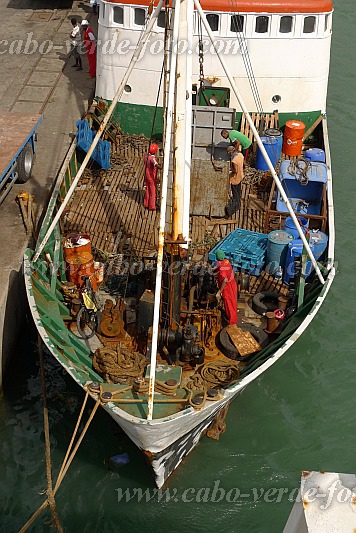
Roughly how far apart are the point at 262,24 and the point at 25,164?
6402 mm

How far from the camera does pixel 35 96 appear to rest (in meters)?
19.3

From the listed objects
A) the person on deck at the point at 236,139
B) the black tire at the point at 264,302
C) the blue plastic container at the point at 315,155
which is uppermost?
the person on deck at the point at 236,139

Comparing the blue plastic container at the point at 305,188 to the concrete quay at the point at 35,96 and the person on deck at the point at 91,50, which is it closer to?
the concrete quay at the point at 35,96

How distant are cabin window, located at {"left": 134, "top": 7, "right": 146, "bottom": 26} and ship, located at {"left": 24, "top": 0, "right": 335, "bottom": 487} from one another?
142 mm

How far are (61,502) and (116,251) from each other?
4924 mm

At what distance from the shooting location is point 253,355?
34.8 feet

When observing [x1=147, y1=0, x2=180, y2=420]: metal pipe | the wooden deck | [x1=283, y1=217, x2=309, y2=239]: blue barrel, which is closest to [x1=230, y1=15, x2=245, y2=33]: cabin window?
the wooden deck

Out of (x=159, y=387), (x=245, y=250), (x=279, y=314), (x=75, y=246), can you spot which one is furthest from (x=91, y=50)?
(x=159, y=387)

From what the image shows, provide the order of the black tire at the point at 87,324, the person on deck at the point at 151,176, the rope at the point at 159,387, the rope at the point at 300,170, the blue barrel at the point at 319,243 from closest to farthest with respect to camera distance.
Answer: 1. the rope at the point at 159,387
2. the black tire at the point at 87,324
3. the blue barrel at the point at 319,243
4. the person on deck at the point at 151,176
5. the rope at the point at 300,170

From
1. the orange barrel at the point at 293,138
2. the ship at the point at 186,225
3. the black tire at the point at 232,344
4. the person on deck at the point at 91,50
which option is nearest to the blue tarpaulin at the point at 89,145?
the ship at the point at 186,225

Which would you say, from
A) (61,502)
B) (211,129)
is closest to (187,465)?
(61,502)

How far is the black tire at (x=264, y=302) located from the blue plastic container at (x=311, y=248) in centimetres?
61

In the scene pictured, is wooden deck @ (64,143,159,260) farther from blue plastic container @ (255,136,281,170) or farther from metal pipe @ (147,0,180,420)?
metal pipe @ (147,0,180,420)

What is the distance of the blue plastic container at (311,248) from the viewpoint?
39.5 feet
